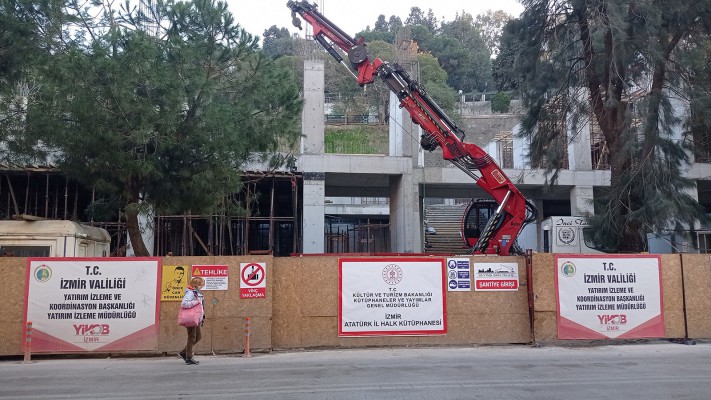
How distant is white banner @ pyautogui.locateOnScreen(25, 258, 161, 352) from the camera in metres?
13.2

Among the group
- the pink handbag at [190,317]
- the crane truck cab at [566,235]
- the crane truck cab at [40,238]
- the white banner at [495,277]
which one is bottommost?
the pink handbag at [190,317]

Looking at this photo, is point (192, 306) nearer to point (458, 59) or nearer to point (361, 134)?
point (361, 134)

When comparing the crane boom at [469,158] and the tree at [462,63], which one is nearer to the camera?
the crane boom at [469,158]

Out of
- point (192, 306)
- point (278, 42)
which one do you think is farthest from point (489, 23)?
point (192, 306)

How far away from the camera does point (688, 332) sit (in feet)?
48.1

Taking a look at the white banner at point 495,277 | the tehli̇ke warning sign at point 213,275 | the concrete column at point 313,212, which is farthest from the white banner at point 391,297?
the concrete column at point 313,212

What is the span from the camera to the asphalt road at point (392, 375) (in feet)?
29.5

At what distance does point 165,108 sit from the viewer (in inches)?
595

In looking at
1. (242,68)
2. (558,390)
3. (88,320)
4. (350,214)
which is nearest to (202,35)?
(242,68)

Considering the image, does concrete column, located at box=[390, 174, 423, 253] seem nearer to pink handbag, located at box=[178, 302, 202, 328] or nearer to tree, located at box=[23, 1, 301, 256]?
tree, located at box=[23, 1, 301, 256]

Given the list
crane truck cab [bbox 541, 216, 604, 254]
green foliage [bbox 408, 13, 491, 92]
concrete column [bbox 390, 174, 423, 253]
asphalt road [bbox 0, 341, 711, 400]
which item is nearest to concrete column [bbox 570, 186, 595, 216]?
crane truck cab [bbox 541, 216, 604, 254]

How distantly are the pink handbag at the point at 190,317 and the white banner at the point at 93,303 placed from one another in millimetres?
1764

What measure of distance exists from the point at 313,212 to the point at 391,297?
13.1m

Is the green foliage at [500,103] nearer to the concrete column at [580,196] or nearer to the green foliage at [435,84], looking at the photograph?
the green foliage at [435,84]
